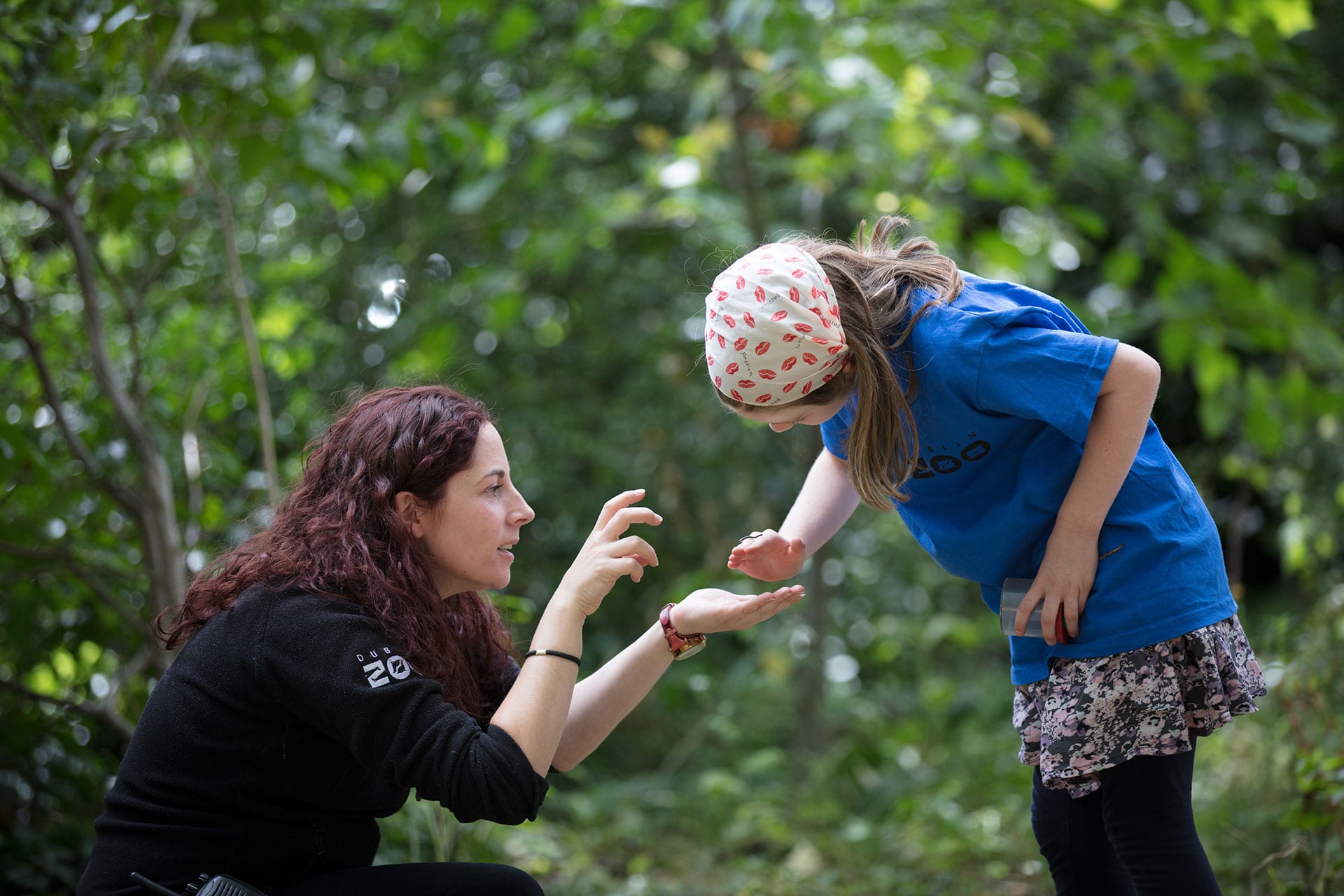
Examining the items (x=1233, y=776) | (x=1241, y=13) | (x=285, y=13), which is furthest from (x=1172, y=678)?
(x=285, y=13)

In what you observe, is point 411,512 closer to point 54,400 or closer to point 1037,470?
point 1037,470

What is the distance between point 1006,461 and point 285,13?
2.62 metres

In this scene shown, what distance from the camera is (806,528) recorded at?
5.82 ft

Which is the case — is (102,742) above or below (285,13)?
below

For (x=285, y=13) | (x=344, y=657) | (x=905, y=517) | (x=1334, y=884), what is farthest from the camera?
(x=285, y=13)

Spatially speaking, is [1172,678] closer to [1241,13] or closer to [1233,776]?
[1233,776]

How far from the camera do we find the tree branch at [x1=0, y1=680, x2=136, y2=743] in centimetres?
236

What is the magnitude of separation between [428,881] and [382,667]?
14.7 inches

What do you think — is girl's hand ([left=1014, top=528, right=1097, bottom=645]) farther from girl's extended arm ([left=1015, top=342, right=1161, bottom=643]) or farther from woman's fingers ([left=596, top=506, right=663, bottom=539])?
woman's fingers ([left=596, top=506, right=663, bottom=539])

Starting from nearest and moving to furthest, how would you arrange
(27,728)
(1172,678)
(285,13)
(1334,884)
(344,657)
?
(344,657) → (1172,678) → (1334,884) → (27,728) → (285,13)

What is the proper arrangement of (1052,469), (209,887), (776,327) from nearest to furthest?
(209,887), (776,327), (1052,469)

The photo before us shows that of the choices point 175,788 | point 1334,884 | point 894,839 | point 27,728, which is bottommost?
Answer: point 894,839

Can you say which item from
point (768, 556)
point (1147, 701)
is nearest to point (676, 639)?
point (768, 556)

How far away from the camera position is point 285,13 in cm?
317
